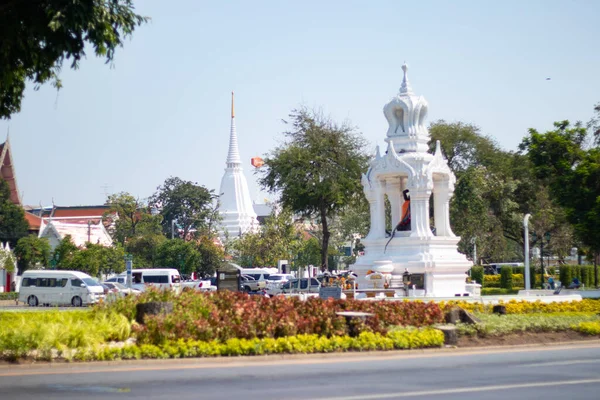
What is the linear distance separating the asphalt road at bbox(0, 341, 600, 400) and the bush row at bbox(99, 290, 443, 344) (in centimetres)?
132

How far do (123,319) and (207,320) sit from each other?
1.88 meters

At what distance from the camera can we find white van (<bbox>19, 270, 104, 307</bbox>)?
2010 inches

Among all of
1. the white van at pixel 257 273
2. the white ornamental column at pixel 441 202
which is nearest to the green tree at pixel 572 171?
the white ornamental column at pixel 441 202

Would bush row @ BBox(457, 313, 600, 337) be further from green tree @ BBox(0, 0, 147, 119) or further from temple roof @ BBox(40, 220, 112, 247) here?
temple roof @ BBox(40, 220, 112, 247)

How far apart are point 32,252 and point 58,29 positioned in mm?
60557

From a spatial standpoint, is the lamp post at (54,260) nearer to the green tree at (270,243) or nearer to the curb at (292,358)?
the green tree at (270,243)

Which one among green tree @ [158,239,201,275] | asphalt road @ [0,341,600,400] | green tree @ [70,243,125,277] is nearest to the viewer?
asphalt road @ [0,341,600,400]

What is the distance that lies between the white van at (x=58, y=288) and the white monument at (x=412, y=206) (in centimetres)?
1619

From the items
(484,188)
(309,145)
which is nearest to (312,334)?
(309,145)

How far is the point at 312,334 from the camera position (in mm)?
21938

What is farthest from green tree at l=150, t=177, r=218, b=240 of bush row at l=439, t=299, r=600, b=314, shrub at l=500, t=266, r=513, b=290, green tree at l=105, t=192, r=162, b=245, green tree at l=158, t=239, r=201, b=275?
bush row at l=439, t=299, r=600, b=314

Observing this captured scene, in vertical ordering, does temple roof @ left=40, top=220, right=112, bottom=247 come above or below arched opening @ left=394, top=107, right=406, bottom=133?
below

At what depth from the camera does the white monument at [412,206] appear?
41.8 m

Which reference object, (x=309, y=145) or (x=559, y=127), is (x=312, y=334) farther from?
(x=309, y=145)
